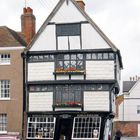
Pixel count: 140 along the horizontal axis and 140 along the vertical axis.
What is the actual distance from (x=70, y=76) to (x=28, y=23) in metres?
6.18

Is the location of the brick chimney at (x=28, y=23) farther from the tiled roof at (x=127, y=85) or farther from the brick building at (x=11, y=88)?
the tiled roof at (x=127, y=85)

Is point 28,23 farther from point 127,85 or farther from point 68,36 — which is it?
point 127,85

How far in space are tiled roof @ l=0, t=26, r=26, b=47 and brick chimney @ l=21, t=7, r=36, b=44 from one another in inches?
22.9

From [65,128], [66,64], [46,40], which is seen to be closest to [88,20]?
[46,40]

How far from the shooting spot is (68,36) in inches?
1441

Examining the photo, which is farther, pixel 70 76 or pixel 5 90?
pixel 5 90

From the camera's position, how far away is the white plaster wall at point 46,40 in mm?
37000

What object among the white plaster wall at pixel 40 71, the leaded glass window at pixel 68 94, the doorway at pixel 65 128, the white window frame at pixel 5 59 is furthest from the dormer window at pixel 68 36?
the doorway at pixel 65 128

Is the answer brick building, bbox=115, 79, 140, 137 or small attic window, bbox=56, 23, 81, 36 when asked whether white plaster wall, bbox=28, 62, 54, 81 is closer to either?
small attic window, bbox=56, 23, 81, 36

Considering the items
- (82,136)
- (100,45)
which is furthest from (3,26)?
(82,136)

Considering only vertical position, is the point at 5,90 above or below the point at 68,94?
above

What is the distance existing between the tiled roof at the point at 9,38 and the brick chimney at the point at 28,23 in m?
0.58

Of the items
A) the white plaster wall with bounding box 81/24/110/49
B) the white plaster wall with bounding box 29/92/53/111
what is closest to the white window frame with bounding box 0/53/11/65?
the white plaster wall with bounding box 29/92/53/111

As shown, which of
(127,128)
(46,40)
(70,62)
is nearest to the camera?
(70,62)
